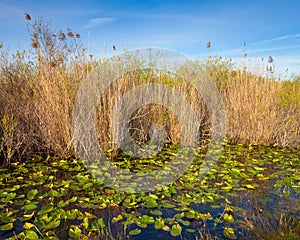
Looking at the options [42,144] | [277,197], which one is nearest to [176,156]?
[277,197]

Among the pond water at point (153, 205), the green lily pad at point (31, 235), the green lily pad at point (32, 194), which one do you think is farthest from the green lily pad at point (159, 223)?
the green lily pad at point (32, 194)

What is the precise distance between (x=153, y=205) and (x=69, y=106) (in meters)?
1.82

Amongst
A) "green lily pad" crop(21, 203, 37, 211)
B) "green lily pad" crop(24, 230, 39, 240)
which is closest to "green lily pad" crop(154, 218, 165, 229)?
"green lily pad" crop(24, 230, 39, 240)

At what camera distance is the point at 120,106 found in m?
3.53

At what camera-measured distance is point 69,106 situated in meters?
3.45

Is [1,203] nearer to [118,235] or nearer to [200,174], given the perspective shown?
[118,235]

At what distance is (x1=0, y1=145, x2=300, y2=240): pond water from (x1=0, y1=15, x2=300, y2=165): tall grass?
36 cm

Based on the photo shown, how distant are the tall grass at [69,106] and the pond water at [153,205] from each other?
364mm

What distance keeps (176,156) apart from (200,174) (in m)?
0.66

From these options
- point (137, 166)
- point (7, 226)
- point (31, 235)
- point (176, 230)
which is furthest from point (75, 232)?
point (137, 166)

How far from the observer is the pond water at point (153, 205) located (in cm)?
Result: 191

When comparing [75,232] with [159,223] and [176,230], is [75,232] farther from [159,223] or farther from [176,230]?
[176,230]

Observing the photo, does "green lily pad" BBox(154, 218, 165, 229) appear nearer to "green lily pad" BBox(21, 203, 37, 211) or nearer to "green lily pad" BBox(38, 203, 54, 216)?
"green lily pad" BBox(38, 203, 54, 216)

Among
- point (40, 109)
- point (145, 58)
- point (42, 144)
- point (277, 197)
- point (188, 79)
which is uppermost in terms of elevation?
point (145, 58)
